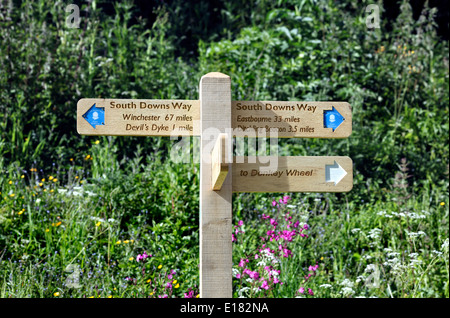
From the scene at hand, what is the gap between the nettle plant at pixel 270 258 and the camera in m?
3.57

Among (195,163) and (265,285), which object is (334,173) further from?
(195,163)

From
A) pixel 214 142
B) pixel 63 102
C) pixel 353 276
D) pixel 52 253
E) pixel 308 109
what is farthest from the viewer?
pixel 63 102

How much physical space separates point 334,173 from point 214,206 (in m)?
0.59

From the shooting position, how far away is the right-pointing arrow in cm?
258

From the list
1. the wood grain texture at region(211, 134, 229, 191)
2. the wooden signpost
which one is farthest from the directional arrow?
the wood grain texture at region(211, 134, 229, 191)

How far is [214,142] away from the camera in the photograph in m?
2.43

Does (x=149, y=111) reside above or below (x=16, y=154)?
below

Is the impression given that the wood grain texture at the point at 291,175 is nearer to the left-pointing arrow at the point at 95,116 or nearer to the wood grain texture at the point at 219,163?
the wood grain texture at the point at 219,163

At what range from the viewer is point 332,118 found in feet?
8.61

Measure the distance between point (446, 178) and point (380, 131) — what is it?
771 millimetres

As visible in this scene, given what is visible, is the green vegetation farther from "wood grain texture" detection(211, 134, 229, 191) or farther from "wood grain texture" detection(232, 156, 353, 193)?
"wood grain texture" detection(211, 134, 229, 191)

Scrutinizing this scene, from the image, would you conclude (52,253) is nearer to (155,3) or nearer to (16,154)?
(16,154)

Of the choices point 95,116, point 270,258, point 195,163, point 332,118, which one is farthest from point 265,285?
point 95,116

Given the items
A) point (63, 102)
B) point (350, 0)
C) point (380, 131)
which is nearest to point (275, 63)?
point (380, 131)
